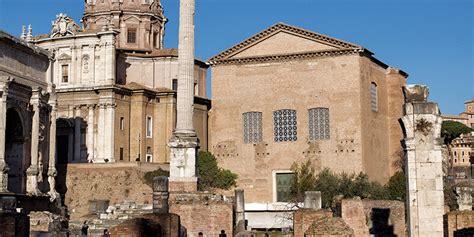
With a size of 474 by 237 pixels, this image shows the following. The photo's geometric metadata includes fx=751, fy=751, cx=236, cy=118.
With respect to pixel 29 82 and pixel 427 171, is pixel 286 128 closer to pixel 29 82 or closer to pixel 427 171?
pixel 29 82

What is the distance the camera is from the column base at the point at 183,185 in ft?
84.5

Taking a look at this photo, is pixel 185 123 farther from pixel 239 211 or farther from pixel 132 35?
pixel 132 35

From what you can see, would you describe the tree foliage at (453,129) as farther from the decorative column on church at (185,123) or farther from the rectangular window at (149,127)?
the decorative column on church at (185,123)

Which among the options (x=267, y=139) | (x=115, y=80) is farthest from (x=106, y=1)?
(x=267, y=139)

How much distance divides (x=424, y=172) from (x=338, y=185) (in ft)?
103

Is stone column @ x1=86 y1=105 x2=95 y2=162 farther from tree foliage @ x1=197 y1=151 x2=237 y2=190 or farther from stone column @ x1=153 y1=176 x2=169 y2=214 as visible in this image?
stone column @ x1=153 y1=176 x2=169 y2=214

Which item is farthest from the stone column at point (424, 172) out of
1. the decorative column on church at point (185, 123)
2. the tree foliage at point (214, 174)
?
the tree foliage at point (214, 174)

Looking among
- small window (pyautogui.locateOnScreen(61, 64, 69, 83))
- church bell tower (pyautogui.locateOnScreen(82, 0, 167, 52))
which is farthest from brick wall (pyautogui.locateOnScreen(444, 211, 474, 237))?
church bell tower (pyautogui.locateOnScreen(82, 0, 167, 52))

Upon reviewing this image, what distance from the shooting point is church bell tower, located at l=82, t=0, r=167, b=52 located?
188ft

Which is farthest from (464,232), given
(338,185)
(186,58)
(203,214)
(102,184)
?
(102,184)

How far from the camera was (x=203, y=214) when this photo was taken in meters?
24.6

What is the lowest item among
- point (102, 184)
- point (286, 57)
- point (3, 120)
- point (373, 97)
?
point (102, 184)

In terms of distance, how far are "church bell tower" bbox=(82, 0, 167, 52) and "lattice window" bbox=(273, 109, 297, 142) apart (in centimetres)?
1225

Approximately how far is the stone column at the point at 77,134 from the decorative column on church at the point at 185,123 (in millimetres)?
22197
